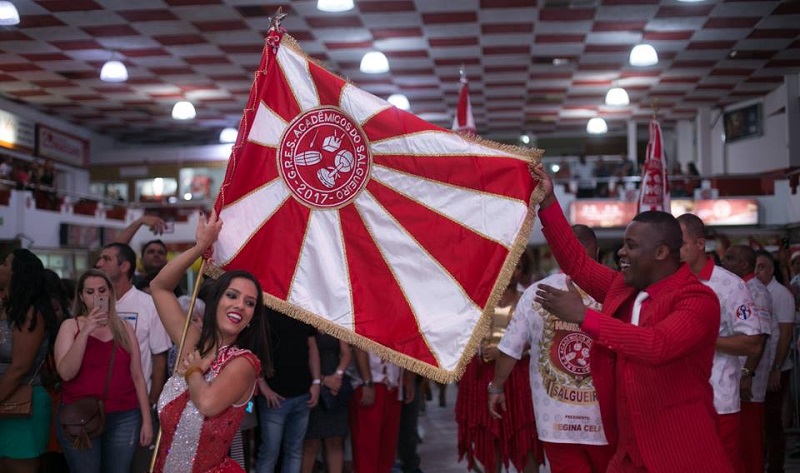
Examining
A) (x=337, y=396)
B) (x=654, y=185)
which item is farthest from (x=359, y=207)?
(x=654, y=185)

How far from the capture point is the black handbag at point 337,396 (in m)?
6.55

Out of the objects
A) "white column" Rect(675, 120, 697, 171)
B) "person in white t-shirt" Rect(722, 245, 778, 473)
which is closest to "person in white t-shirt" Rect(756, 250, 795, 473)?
"person in white t-shirt" Rect(722, 245, 778, 473)

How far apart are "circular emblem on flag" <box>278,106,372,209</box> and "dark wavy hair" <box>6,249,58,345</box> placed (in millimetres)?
1824

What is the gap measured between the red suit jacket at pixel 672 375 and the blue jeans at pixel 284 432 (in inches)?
115

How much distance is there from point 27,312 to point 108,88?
1323 centimetres

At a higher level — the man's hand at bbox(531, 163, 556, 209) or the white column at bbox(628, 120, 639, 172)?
the white column at bbox(628, 120, 639, 172)

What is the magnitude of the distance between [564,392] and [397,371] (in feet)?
8.08

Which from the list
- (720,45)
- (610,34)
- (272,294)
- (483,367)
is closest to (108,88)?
(610,34)

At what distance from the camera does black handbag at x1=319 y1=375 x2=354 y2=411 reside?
655 cm

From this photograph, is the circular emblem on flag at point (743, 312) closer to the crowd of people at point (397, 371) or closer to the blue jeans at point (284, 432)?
the crowd of people at point (397, 371)

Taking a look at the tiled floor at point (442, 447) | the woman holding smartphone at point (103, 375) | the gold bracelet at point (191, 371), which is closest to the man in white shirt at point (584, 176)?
the tiled floor at point (442, 447)

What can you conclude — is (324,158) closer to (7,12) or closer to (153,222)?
(153,222)

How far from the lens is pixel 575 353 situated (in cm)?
505

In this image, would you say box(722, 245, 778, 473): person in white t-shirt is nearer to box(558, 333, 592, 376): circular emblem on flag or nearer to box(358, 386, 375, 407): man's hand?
box(558, 333, 592, 376): circular emblem on flag
